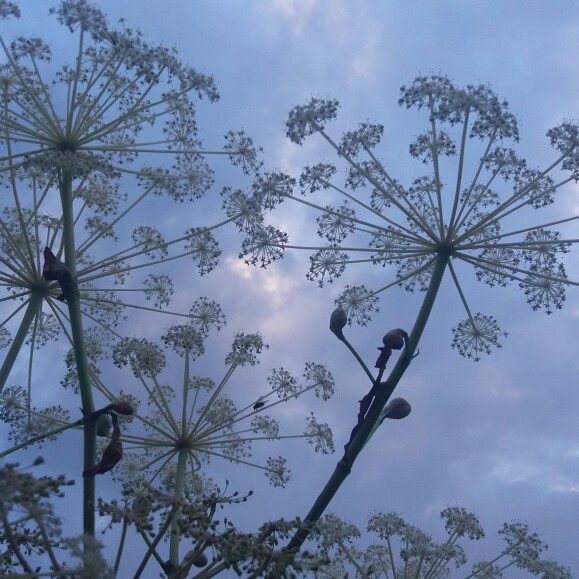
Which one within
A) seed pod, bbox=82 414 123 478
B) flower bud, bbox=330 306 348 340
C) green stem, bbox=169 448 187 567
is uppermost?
flower bud, bbox=330 306 348 340

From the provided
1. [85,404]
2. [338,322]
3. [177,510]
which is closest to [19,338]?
[85,404]

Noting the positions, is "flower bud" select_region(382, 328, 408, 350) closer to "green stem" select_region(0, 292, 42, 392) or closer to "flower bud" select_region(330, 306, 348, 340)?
"flower bud" select_region(330, 306, 348, 340)

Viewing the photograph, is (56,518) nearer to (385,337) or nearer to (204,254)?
(385,337)

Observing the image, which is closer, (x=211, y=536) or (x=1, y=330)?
(x=211, y=536)

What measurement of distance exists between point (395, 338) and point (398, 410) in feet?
2.26

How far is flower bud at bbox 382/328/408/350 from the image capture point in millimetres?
6105

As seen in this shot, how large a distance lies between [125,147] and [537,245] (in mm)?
4926

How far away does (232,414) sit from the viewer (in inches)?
383

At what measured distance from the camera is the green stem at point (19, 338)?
6.87m

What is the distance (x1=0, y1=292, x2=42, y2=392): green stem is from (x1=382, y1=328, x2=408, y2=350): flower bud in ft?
11.4

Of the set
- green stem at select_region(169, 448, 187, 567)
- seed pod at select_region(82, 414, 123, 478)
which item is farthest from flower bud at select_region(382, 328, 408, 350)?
seed pod at select_region(82, 414, 123, 478)

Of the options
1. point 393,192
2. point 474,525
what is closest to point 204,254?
→ point 393,192

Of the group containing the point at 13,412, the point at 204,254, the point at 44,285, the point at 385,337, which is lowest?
the point at 385,337

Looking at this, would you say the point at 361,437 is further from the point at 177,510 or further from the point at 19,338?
the point at 19,338
